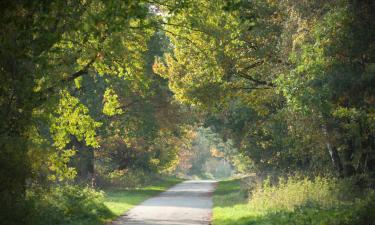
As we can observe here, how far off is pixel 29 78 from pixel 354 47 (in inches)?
358

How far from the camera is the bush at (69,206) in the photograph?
14.9 metres

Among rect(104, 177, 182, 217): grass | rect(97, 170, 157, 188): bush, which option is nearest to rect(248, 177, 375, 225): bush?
rect(104, 177, 182, 217): grass

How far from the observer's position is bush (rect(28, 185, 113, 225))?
14.9 meters

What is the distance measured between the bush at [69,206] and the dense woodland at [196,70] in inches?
6.6

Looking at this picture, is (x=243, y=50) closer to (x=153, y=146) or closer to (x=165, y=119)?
(x=165, y=119)

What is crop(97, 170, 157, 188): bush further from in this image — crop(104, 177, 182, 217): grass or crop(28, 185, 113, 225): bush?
crop(28, 185, 113, 225): bush

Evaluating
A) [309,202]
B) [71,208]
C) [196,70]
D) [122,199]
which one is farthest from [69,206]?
[122,199]

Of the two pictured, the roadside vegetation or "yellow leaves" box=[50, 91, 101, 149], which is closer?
the roadside vegetation

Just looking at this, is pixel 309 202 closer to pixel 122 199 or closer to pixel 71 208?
pixel 71 208

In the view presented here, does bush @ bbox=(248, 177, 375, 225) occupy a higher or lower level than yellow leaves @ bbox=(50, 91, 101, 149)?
lower

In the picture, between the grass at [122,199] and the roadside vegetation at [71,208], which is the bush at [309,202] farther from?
the grass at [122,199]

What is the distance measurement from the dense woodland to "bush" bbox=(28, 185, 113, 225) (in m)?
0.17

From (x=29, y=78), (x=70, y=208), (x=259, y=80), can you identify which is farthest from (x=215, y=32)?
(x=29, y=78)

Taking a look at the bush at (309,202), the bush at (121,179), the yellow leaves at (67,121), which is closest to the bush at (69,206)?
the yellow leaves at (67,121)
